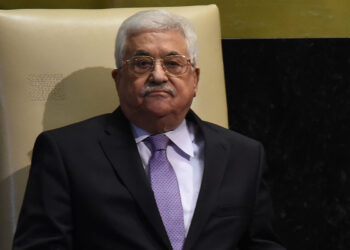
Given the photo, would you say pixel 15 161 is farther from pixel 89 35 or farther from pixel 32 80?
pixel 89 35

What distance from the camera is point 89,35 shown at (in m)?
1.62

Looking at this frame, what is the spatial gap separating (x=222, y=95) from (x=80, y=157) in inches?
18.7

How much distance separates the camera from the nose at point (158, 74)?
4.53 ft

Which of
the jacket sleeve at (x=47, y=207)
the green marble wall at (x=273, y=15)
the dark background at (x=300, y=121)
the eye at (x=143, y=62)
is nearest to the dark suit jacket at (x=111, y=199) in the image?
the jacket sleeve at (x=47, y=207)

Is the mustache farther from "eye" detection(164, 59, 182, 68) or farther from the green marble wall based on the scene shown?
the green marble wall

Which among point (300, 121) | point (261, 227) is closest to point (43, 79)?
point (261, 227)

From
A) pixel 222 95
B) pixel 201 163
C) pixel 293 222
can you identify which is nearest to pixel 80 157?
pixel 201 163

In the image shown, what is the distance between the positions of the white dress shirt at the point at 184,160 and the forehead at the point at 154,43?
16cm

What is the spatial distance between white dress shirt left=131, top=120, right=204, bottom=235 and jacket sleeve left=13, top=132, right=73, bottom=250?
18 centimetres

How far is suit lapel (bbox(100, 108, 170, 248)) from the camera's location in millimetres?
1339

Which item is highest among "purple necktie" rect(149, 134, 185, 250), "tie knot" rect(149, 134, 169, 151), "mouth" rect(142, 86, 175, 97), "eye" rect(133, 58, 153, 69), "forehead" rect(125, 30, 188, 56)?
"forehead" rect(125, 30, 188, 56)

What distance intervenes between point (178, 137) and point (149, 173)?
0.35ft

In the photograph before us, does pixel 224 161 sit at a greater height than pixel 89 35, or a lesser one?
lesser

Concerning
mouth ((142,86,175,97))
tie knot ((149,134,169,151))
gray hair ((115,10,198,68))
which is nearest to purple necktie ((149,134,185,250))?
tie knot ((149,134,169,151))
